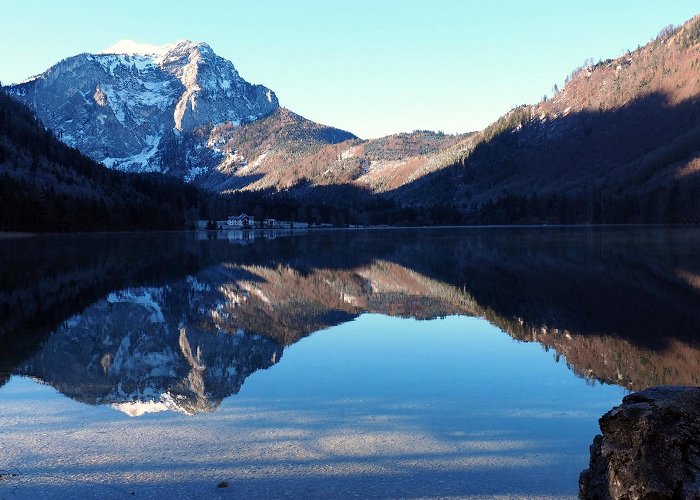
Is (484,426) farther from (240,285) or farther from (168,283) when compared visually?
(168,283)

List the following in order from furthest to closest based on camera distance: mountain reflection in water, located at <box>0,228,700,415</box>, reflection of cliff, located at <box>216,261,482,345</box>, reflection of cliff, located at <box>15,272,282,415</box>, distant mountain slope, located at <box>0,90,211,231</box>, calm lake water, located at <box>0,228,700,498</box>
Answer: distant mountain slope, located at <box>0,90,211,231</box> < reflection of cliff, located at <box>216,261,482,345</box> < mountain reflection in water, located at <box>0,228,700,415</box> < reflection of cliff, located at <box>15,272,282,415</box> < calm lake water, located at <box>0,228,700,498</box>

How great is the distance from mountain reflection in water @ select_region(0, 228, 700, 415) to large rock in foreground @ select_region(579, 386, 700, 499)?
7.78 m

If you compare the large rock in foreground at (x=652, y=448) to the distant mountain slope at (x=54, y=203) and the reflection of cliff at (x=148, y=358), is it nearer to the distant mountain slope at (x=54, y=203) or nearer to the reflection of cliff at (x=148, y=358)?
the reflection of cliff at (x=148, y=358)

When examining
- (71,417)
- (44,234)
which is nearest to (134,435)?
(71,417)

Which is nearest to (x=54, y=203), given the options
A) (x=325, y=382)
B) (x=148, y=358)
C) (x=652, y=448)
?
(x=148, y=358)

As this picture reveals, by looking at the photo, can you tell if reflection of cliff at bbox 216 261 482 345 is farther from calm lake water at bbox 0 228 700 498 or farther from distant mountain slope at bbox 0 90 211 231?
distant mountain slope at bbox 0 90 211 231

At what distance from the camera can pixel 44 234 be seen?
463 ft

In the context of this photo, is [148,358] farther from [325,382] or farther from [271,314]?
[271,314]

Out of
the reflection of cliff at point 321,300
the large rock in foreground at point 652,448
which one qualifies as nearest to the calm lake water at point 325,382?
the reflection of cliff at point 321,300

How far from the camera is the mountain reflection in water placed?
16.6m

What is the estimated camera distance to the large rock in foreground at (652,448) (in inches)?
273

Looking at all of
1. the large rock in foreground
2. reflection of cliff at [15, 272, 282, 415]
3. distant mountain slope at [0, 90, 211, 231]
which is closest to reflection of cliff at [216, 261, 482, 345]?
reflection of cliff at [15, 272, 282, 415]

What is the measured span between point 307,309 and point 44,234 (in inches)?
5138

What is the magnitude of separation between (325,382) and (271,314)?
11.2 m
